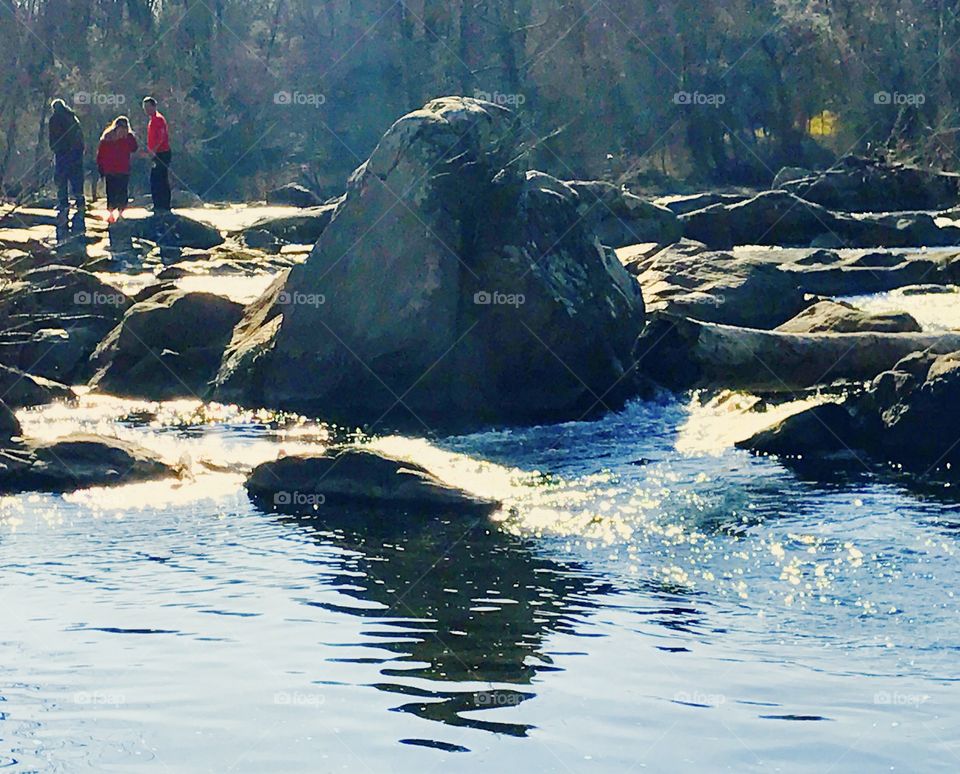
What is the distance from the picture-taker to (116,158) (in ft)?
84.2

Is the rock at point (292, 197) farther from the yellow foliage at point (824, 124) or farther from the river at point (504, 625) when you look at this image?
the river at point (504, 625)

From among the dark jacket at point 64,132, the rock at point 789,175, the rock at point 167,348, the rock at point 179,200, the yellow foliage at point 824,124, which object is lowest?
the rock at point 167,348

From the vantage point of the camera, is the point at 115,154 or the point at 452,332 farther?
the point at 115,154

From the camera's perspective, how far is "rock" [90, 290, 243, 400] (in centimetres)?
1595

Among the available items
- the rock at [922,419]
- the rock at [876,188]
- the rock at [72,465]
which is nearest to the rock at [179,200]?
the rock at [876,188]

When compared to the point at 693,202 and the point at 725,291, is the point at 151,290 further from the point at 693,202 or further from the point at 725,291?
the point at 693,202

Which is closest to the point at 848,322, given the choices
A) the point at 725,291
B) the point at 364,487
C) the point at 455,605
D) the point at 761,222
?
the point at 725,291

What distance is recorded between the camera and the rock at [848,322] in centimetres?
1568

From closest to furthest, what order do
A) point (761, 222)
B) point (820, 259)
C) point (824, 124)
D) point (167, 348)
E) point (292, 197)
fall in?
1. point (167, 348)
2. point (820, 259)
3. point (761, 222)
4. point (292, 197)
5. point (824, 124)

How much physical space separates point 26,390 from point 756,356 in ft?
21.6

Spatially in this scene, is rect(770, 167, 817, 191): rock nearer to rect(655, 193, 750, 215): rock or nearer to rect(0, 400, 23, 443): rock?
rect(655, 193, 750, 215): rock

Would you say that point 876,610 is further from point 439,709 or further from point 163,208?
point 163,208

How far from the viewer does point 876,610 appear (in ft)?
27.4

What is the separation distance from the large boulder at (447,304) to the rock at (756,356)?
35 centimetres
